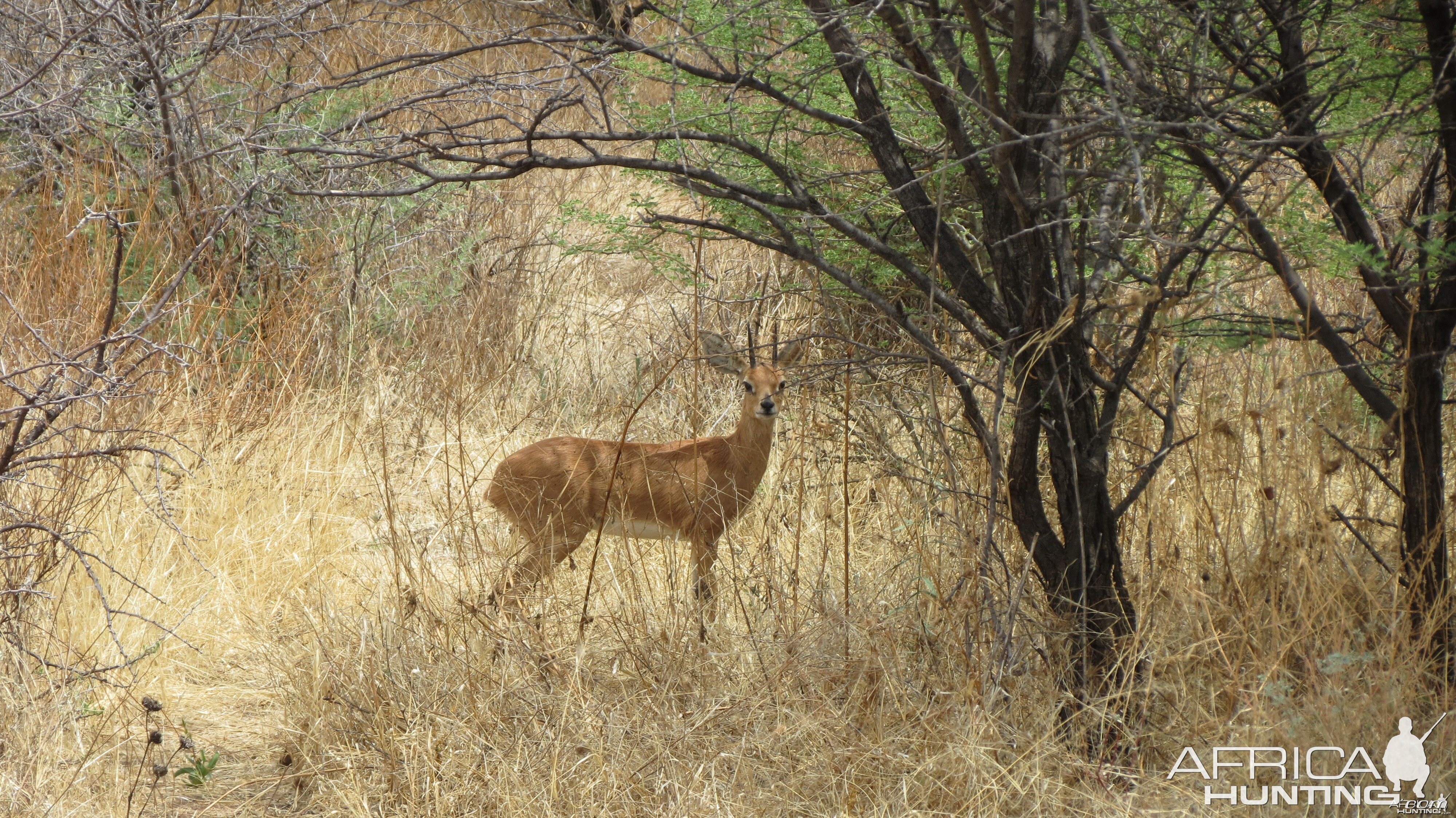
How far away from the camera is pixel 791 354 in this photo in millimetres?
5133

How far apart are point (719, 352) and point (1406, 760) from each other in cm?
273

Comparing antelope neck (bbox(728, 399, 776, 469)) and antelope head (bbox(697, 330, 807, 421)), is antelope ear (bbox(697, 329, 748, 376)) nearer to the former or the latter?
→ antelope head (bbox(697, 330, 807, 421))

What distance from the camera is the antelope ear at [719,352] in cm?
467

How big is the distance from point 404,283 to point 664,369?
1764 millimetres

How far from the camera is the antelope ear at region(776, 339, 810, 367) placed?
16.7ft

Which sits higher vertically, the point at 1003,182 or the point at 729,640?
the point at 1003,182

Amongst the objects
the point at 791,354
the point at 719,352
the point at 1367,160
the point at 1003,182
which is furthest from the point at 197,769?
the point at 1367,160

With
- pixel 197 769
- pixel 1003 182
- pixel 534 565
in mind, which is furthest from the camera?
pixel 534 565

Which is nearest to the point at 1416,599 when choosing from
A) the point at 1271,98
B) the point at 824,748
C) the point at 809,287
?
the point at 1271,98

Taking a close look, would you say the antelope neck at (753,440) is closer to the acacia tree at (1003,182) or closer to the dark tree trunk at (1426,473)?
the acacia tree at (1003,182)

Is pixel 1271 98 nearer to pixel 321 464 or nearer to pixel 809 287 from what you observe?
pixel 809 287

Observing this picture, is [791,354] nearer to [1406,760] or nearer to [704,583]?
[704,583]
